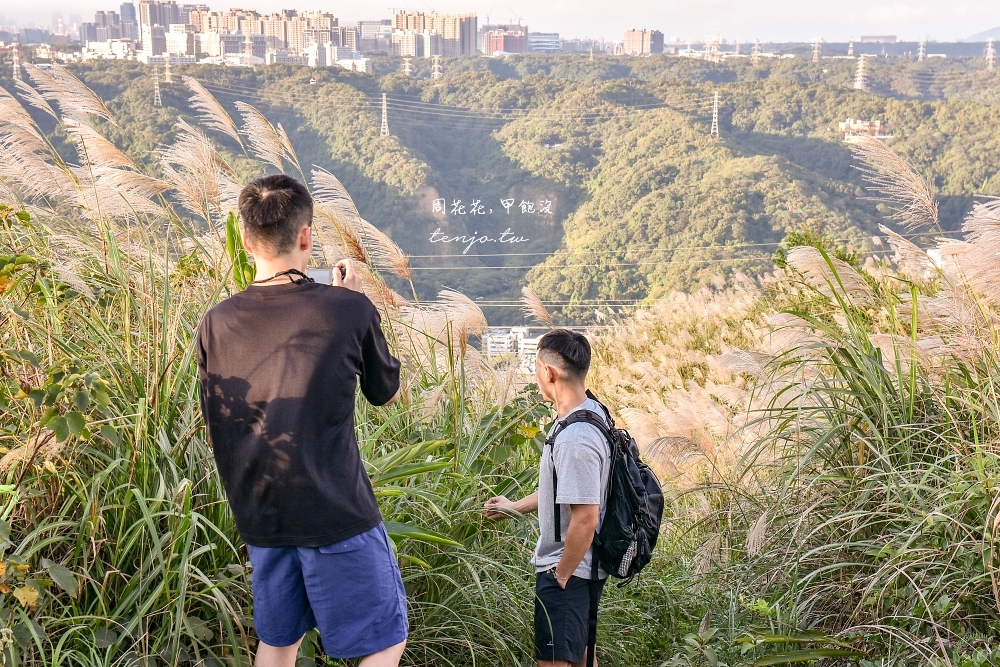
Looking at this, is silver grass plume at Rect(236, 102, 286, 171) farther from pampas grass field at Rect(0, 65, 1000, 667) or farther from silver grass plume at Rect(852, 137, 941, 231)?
silver grass plume at Rect(852, 137, 941, 231)

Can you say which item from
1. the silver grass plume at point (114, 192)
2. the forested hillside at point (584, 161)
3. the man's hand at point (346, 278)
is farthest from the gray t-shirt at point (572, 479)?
the forested hillside at point (584, 161)

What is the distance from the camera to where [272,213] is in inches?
75.1

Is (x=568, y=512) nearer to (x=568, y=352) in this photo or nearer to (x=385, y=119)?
(x=568, y=352)

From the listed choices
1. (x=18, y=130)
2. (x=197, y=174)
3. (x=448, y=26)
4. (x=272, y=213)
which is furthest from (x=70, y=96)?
(x=448, y=26)

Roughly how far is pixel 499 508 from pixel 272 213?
1299 millimetres

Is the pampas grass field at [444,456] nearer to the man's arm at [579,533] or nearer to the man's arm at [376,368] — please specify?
the man's arm at [579,533]

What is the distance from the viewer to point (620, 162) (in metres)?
47.9

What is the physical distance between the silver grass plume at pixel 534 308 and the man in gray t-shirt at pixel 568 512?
4.39 ft

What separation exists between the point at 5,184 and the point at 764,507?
3.23 m

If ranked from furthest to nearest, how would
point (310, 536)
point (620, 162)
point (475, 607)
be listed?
1. point (620, 162)
2. point (475, 607)
3. point (310, 536)

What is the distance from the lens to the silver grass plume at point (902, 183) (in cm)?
383

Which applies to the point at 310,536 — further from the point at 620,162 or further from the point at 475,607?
the point at 620,162

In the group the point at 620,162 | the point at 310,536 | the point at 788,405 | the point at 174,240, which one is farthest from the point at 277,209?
the point at 620,162

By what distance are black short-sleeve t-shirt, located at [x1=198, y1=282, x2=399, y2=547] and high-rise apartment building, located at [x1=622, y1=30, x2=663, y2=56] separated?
128 metres
